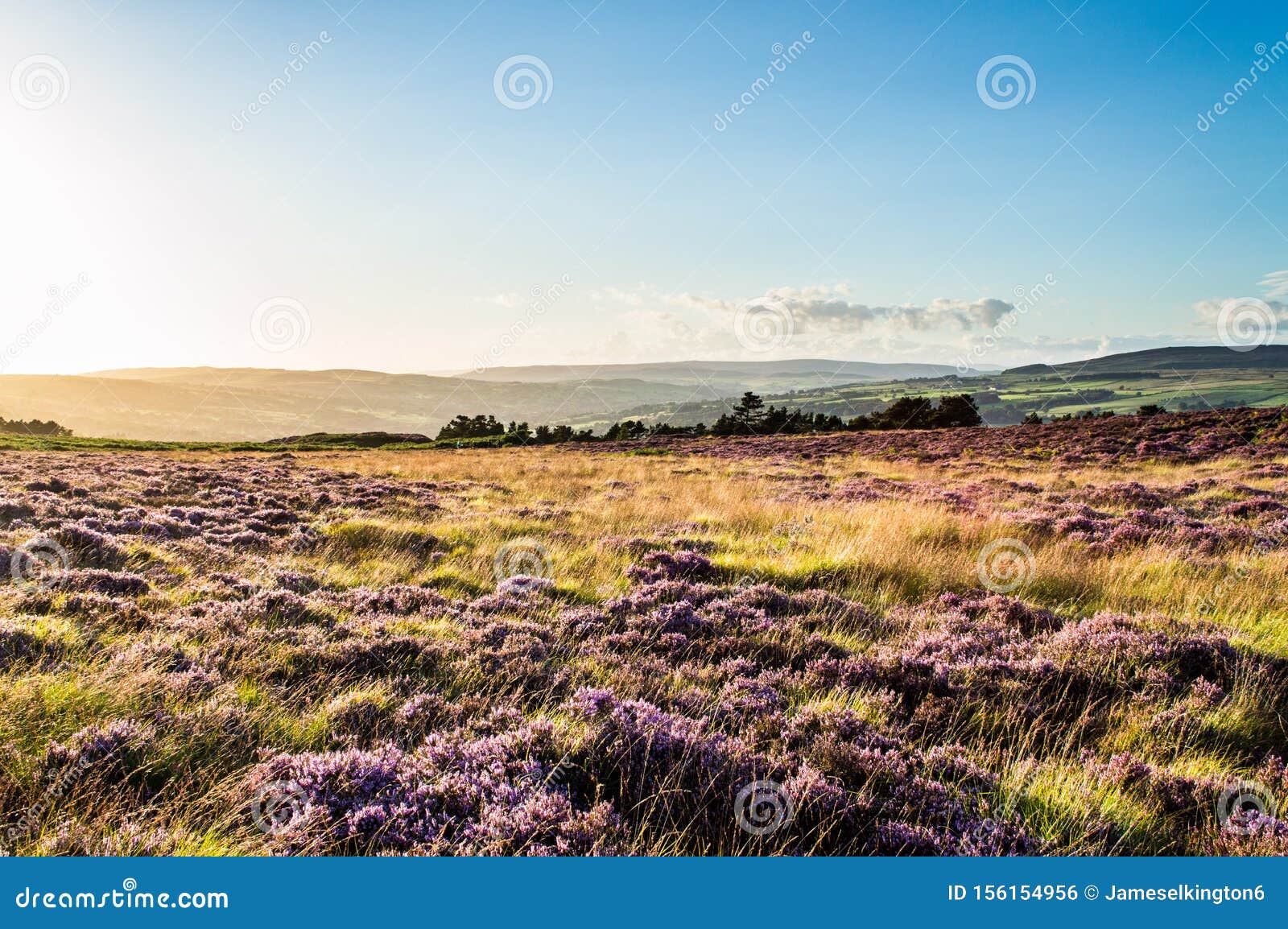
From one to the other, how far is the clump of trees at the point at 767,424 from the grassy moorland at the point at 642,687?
44285mm

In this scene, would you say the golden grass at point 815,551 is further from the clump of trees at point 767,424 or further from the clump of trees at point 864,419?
the clump of trees at point 767,424

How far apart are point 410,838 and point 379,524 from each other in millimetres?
9539

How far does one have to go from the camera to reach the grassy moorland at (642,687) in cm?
331

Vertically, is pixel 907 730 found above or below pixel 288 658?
below

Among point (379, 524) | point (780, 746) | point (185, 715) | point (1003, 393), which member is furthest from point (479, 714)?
point (1003, 393)

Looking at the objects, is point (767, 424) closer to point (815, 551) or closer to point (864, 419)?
point (864, 419)

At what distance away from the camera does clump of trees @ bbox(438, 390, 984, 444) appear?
174 ft

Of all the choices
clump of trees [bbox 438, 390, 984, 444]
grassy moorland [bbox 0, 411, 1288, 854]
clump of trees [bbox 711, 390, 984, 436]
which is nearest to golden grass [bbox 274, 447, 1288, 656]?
grassy moorland [bbox 0, 411, 1288, 854]

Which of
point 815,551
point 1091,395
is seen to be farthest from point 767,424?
point 1091,395

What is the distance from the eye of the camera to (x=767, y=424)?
202ft

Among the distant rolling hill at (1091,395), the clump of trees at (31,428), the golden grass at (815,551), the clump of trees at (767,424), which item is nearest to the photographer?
the golden grass at (815,551)

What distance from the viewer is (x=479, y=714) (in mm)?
4527

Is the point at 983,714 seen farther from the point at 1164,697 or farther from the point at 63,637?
the point at 63,637

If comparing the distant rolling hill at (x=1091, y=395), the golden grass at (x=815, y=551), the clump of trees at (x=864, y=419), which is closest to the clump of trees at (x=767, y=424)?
the clump of trees at (x=864, y=419)
